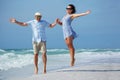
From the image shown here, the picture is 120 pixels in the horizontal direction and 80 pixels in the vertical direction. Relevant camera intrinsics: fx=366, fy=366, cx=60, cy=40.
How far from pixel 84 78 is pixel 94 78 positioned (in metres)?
0.24

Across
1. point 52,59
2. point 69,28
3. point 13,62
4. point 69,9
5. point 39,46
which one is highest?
point 69,9

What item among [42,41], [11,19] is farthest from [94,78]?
[11,19]

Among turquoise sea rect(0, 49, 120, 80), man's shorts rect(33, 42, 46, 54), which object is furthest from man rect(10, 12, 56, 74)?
turquoise sea rect(0, 49, 120, 80)

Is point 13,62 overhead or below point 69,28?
below

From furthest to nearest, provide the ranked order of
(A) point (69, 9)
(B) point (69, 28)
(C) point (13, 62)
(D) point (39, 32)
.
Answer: (C) point (13, 62) < (B) point (69, 28) < (A) point (69, 9) < (D) point (39, 32)

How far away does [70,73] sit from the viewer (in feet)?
29.8

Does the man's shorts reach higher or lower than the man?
lower

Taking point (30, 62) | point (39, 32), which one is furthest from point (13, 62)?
point (39, 32)

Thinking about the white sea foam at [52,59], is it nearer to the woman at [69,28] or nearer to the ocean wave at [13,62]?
the ocean wave at [13,62]

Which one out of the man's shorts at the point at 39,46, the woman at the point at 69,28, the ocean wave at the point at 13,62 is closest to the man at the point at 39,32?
the man's shorts at the point at 39,46

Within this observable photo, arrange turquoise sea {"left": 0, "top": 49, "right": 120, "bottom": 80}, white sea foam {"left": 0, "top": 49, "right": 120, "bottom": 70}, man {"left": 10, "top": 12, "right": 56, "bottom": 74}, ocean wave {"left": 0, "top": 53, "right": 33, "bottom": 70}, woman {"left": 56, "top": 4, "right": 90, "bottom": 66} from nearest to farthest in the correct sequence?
1. man {"left": 10, "top": 12, "right": 56, "bottom": 74}
2. woman {"left": 56, "top": 4, "right": 90, "bottom": 66}
3. turquoise sea {"left": 0, "top": 49, "right": 120, "bottom": 80}
4. ocean wave {"left": 0, "top": 53, "right": 33, "bottom": 70}
5. white sea foam {"left": 0, "top": 49, "right": 120, "bottom": 70}

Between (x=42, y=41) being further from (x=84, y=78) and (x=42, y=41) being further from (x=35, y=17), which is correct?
(x=84, y=78)

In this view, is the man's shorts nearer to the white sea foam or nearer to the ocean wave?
the white sea foam

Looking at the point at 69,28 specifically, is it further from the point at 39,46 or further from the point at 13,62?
the point at 13,62
